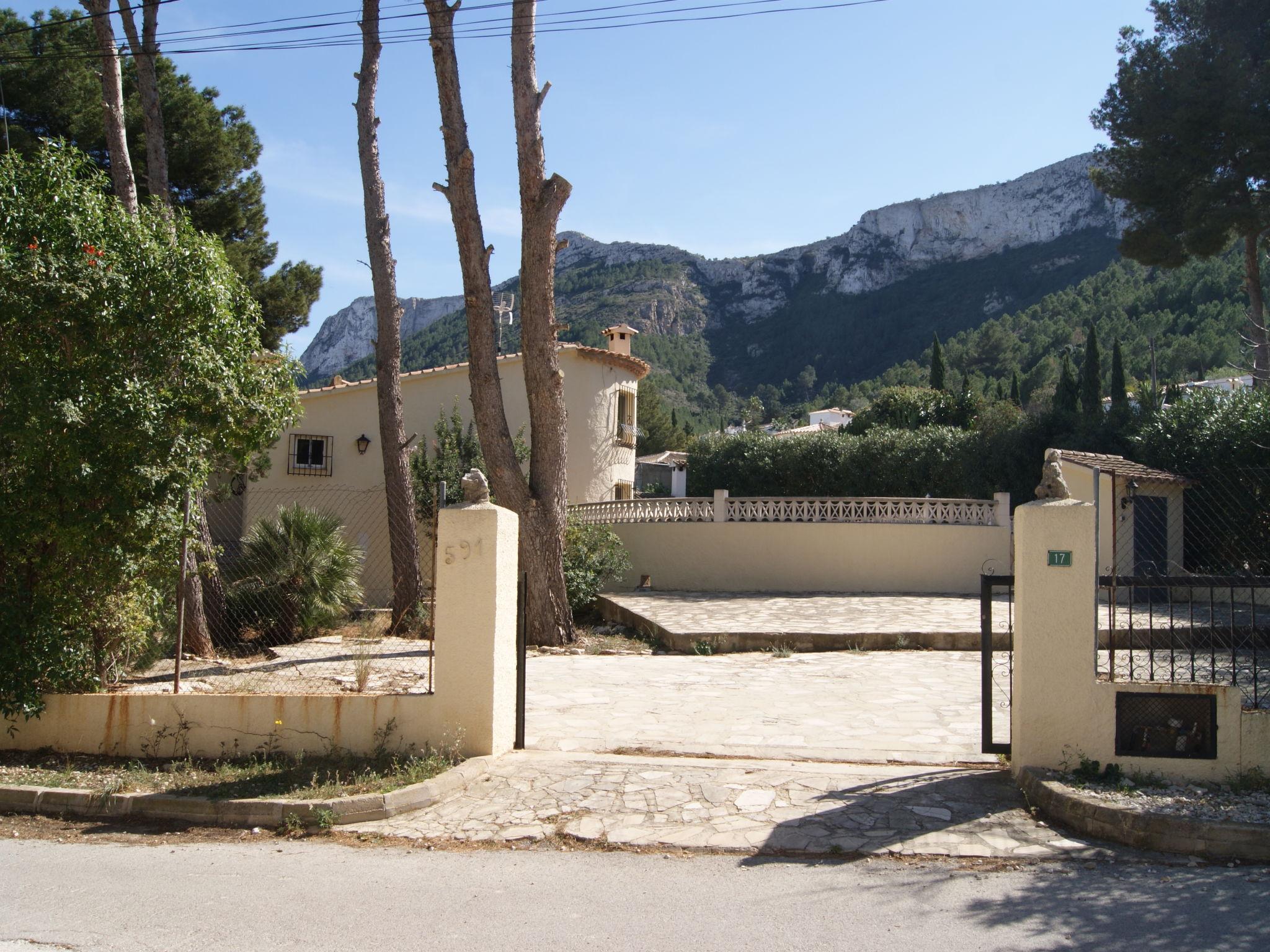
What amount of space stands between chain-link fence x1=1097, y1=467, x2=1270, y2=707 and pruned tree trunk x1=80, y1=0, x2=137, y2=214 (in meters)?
12.1

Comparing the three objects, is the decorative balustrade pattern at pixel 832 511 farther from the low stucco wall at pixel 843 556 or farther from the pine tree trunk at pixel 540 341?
the pine tree trunk at pixel 540 341

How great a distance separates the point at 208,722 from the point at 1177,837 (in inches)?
260

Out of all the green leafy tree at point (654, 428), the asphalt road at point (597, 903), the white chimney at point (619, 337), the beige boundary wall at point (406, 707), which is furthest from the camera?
the green leafy tree at point (654, 428)

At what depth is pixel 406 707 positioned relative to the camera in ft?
23.2

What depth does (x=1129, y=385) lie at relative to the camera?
174 feet

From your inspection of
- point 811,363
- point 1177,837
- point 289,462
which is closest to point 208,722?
point 1177,837

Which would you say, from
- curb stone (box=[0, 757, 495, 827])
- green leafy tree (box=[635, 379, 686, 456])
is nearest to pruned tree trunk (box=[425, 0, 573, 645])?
curb stone (box=[0, 757, 495, 827])

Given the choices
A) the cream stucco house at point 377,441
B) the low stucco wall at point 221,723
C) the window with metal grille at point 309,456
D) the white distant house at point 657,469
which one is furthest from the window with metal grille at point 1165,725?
the white distant house at point 657,469

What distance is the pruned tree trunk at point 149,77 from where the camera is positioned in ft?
44.3

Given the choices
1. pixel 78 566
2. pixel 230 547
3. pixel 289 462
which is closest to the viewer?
pixel 78 566

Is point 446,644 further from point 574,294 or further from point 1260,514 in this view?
point 574,294

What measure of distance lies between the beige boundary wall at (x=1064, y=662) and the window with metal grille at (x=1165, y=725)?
0.04 metres

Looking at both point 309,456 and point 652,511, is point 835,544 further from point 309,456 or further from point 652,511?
point 309,456

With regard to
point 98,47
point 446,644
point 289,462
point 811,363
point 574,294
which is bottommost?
point 446,644
